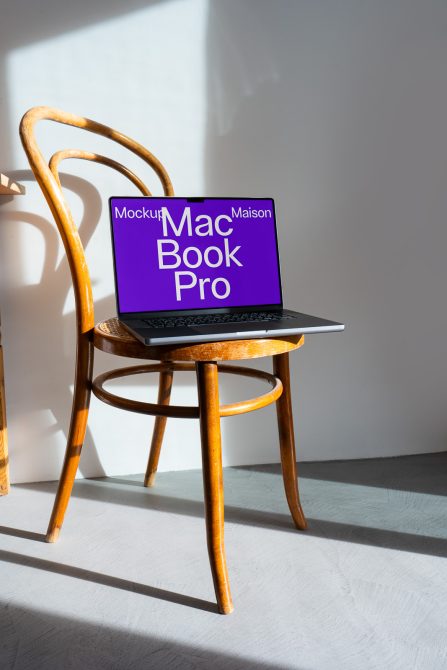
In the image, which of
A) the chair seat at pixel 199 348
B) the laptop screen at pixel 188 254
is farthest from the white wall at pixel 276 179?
the chair seat at pixel 199 348

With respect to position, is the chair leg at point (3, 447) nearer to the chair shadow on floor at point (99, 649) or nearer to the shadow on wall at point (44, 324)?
the shadow on wall at point (44, 324)

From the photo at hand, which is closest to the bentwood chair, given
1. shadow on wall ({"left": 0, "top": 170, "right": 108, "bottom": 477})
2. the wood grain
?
the wood grain

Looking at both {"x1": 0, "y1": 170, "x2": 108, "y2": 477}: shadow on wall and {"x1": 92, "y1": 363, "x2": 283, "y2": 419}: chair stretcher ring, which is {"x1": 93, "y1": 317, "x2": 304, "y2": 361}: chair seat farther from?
{"x1": 0, "y1": 170, "x2": 108, "y2": 477}: shadow on wall

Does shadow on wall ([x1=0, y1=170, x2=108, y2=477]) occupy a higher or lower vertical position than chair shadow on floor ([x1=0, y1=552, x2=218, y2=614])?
higher

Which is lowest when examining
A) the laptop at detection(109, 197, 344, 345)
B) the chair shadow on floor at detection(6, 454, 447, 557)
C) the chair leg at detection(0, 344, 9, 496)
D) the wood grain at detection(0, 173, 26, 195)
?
the chair shadow on floor at detection(6, 454, 447, 557)

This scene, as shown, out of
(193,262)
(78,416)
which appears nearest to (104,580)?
(78,416)

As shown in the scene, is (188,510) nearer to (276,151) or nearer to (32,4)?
(276,151)

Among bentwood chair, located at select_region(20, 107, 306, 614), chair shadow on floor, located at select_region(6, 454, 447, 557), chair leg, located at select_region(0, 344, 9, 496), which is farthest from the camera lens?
chair leg, located at select_region(0, 344, 9, 496)

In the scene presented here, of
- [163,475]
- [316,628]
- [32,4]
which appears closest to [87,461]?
[163,475]

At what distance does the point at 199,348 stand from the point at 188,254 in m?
0.29

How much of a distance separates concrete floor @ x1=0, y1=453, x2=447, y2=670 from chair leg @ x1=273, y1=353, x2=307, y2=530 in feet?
0.15

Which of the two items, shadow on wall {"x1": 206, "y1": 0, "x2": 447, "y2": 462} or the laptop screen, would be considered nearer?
the laptop screen

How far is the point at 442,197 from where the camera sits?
1.64 metres

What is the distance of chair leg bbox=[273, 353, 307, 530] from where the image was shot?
4.02ft
